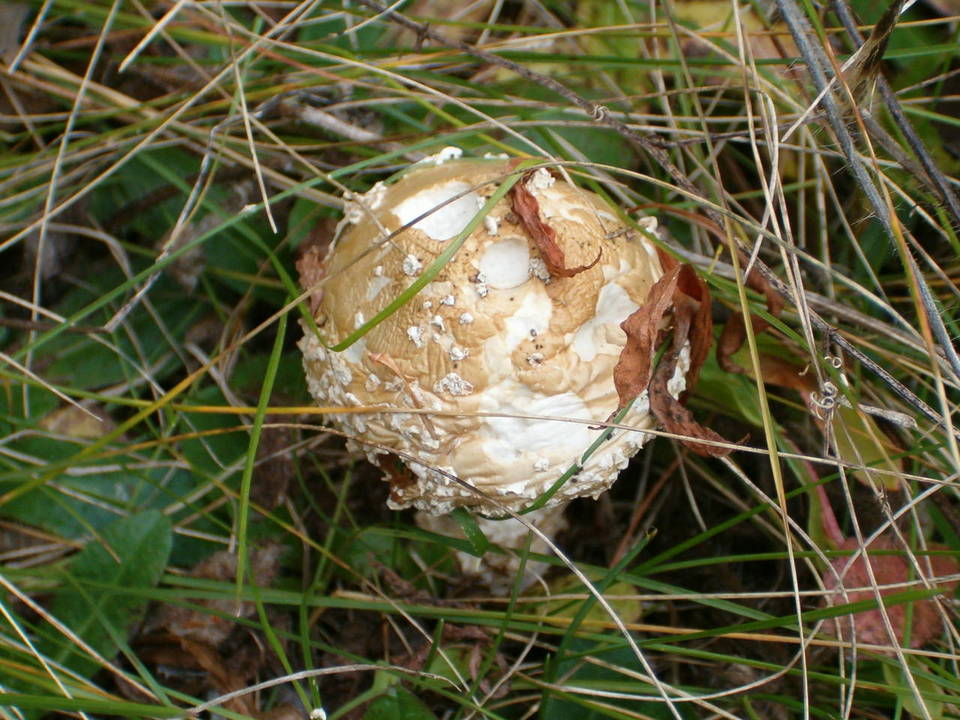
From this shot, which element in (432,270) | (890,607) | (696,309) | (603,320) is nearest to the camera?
(432,270)

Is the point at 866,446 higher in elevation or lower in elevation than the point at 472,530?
lower

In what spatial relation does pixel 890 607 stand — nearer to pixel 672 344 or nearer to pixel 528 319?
pixel 672 344

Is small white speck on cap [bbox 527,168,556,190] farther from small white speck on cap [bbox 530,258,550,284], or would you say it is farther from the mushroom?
small white speck on cap [bbox 530,258,550,284]

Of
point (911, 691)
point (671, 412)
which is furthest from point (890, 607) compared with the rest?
point (671, 412)

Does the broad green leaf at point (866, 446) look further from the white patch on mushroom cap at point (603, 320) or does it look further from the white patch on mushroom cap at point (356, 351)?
the white patch on mushroom cap at point (356, 351)

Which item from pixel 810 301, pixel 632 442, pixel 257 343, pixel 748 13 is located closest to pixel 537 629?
pixel 632 442

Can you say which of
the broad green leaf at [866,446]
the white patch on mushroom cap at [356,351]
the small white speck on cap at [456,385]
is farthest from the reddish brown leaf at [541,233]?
the broad green leaf at [866,446]

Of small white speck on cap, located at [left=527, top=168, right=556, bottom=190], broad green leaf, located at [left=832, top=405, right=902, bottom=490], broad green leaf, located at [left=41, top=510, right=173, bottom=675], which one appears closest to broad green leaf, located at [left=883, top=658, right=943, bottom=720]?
broad green leaf, located at [left=832, top=405, right=902, bottom=490]
